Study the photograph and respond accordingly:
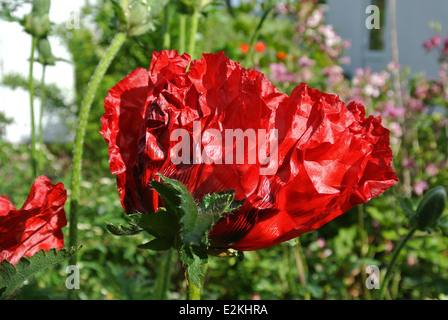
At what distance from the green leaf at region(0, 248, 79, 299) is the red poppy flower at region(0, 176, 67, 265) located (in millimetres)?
55

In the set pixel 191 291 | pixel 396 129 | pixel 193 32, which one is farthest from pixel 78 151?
pixel 396 129

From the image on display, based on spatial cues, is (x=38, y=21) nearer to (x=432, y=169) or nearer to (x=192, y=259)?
(x=192, y=259)

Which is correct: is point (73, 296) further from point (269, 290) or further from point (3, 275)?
point (269, 290)

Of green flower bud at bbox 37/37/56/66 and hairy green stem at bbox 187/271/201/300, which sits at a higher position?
green flower bud at bbox 37/37/56/66

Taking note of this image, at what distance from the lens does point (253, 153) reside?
368 millimetres

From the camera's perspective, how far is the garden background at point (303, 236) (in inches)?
36.1

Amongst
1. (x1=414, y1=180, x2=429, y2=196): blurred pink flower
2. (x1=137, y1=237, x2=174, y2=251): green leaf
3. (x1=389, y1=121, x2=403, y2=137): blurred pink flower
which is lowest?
(x1=137, y1=237, x2=174, y2=251): green leaf

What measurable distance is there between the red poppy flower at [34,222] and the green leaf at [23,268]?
0.06 m

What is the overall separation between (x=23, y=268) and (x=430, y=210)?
1.81 ft

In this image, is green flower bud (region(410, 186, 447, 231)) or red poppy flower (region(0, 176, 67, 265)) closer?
red poppy flower (region(0, 176, 67, 265))

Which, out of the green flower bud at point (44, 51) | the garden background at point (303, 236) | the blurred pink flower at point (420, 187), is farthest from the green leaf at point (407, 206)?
the blurred pink flower at point (420, 187)

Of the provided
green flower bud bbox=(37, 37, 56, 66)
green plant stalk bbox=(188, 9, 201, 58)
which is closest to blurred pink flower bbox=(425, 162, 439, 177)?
green plant stalk bbox=(188, 9, 201, 58)

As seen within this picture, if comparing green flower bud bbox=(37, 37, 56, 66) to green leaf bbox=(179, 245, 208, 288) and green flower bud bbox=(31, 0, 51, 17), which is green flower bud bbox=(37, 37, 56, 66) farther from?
green leaf bbox=(179, 245, 208, 288)

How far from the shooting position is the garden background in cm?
92
